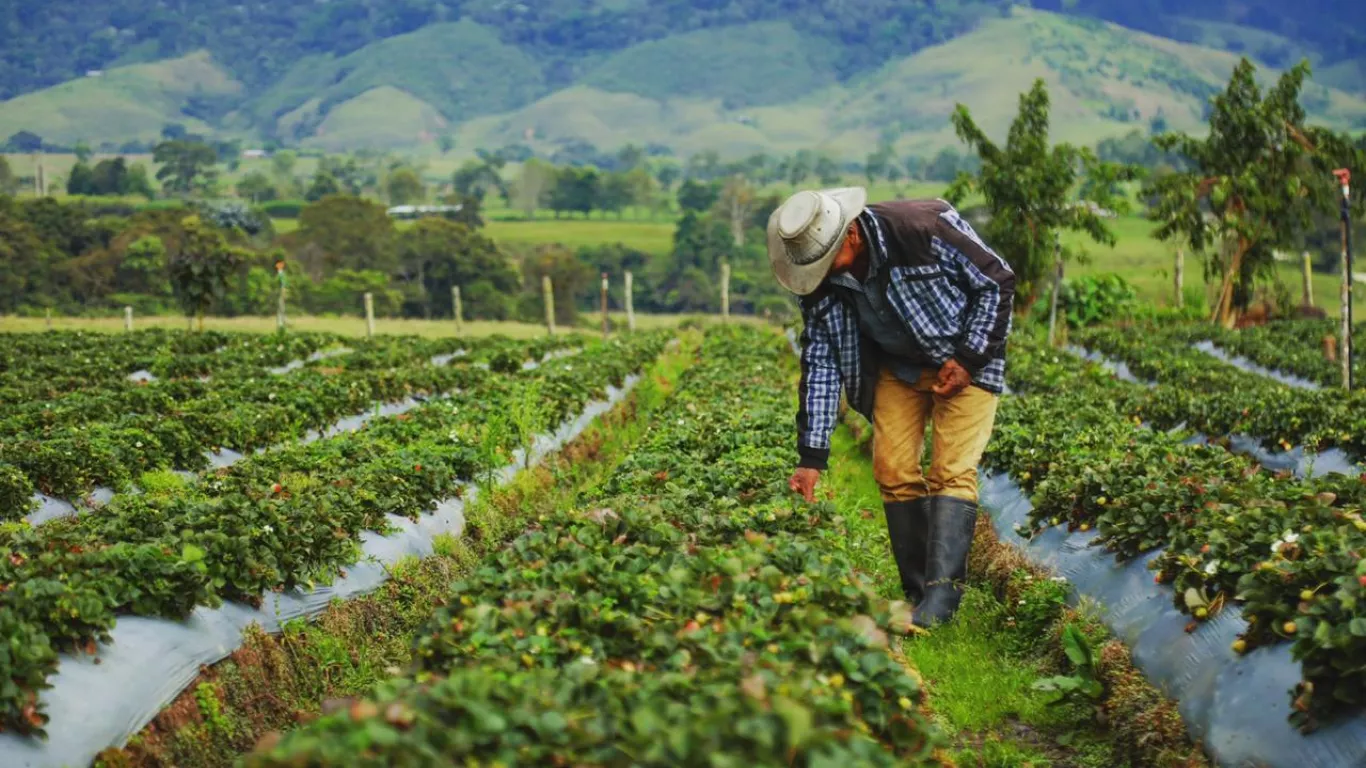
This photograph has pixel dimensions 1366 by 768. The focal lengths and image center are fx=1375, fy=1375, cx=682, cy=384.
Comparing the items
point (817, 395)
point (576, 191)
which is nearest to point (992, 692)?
point (817, 395)

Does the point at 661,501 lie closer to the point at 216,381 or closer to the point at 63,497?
the point at 63,497

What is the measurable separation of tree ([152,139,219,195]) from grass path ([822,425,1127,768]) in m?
162

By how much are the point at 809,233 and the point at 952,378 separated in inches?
38.5

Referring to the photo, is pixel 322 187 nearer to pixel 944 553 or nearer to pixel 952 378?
pixel 944 553

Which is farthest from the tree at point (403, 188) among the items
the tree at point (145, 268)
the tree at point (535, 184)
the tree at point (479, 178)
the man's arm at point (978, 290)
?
the man's arm at point (978, 290)

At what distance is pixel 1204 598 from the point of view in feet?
18.3

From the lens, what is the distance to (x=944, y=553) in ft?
21.8

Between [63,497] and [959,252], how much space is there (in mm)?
6829

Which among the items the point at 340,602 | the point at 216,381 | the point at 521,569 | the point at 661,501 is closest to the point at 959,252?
the point at 661,501

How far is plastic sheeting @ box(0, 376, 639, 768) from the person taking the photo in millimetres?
4934

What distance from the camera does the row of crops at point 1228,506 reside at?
4.59 m

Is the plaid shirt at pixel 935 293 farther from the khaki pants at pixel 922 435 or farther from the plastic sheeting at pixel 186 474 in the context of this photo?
the plastic sheeting at pixel 186 474

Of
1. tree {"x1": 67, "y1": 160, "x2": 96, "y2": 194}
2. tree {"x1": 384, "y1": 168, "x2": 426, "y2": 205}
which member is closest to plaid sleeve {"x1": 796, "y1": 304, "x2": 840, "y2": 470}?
tree {"x1": 67, "y1": 160, "x2": 96, "y2": 194}

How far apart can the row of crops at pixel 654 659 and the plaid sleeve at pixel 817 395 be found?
28cm
